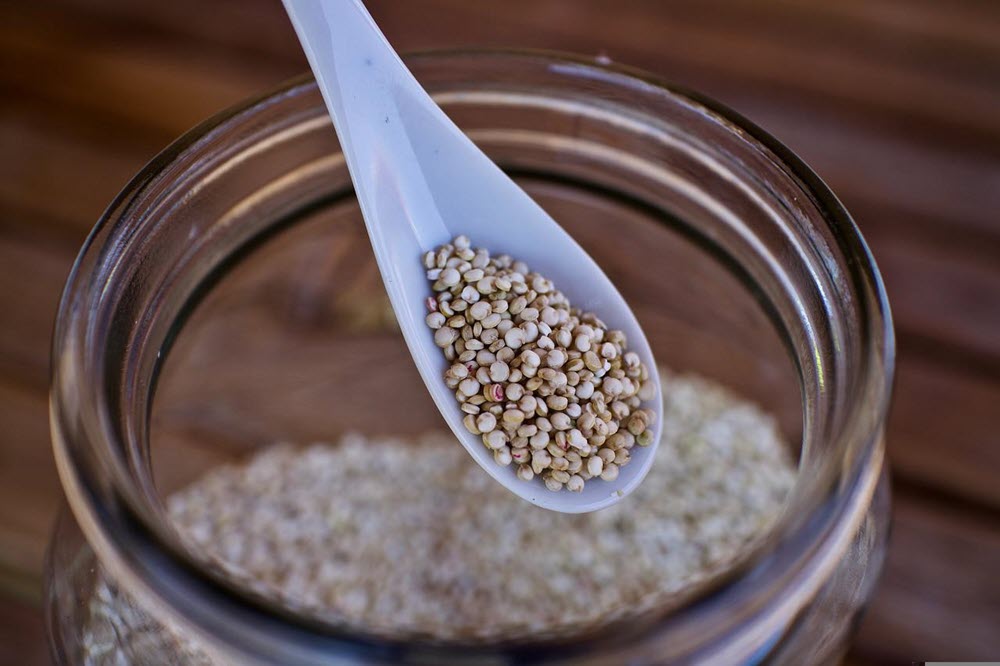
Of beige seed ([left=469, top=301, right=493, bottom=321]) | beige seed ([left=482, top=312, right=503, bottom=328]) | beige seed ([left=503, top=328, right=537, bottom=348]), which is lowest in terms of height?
beige seed ([left=503, top=328, right=537, bottom=348])

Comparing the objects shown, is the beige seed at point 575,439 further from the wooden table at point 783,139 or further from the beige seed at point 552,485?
the wooden table at point 783,139

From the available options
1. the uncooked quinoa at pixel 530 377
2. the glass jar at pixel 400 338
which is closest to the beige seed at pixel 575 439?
the uncooked quinoa at pixel 530 377

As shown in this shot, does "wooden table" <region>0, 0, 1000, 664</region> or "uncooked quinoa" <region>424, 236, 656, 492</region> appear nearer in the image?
"uncooked quinoa" <region>424, 236, 656, 492</region>

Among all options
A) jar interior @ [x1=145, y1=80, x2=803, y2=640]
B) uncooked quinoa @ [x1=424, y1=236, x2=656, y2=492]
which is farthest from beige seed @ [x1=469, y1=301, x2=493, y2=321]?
jar interior @ [x1=145, y1=80, x2=803, y2=640]

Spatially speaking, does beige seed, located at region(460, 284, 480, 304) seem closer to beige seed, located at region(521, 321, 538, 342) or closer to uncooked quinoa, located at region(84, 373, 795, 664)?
beige seed, located at region(521, 321, 538, 342)

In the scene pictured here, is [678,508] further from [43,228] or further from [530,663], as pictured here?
[43,228]

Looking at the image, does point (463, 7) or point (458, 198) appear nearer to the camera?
point (458, 198)

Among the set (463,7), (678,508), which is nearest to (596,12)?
(463,7)
